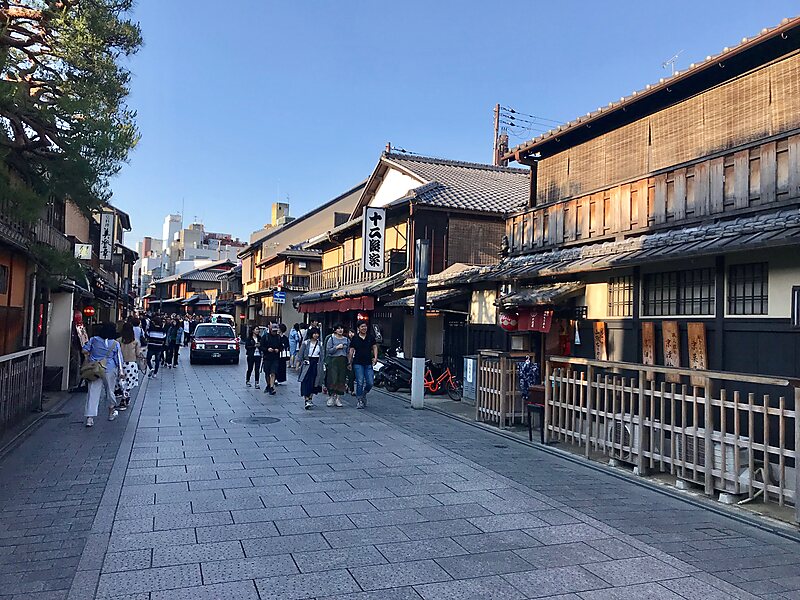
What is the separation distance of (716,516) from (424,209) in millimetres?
16718

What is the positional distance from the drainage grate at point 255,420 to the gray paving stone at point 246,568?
269 inches

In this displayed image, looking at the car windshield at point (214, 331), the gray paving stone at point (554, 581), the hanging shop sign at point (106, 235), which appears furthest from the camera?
the car windshield at point (214, 331)

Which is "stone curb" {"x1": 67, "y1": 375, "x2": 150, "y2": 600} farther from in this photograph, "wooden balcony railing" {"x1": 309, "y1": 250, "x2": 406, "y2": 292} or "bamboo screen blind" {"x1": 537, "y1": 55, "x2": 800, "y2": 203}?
"wooden balcony railing" {"x1": 309, "y1": 250, "x2": 406, "y2": 292}

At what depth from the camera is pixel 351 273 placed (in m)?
29.0

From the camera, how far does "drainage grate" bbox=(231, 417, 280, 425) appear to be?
1154cm

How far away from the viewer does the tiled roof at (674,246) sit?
7.43m

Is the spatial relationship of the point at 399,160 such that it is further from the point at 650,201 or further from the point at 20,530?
the point at 20,530

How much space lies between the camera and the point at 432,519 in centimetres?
602

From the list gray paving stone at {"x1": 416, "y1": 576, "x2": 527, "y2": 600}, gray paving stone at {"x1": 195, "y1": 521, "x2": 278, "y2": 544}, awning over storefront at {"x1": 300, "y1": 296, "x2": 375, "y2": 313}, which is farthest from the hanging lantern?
awning over storefront at {"x1": 300, "y1": 296, "x2": 375, "y2": 313}

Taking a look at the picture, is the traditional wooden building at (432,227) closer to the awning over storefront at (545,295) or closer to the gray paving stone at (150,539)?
the awning over storefront at (545,295)

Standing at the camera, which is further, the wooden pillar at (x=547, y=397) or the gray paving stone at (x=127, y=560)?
the wooden pillar at (x=547, y=397)

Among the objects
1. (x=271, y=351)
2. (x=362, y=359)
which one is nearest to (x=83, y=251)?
(x=271, y=351)

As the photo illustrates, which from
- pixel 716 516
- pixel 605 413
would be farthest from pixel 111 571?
pixel 605 413

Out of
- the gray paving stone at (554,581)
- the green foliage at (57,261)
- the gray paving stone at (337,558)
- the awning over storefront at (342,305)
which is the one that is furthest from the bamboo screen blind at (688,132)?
the green foliage at (57,261)
